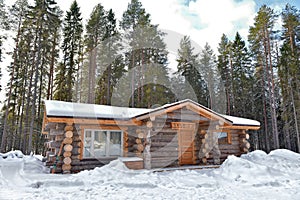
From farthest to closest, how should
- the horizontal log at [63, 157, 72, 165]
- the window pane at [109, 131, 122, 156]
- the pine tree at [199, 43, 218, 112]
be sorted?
the pine tree at [199, 43, 218, 112] → the window pane at [109, 131, 122, 156] → the horizontal log at [63, 157, 72, 165]

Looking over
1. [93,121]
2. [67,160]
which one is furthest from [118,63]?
[67,160]

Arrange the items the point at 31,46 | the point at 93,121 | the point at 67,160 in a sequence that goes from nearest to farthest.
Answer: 1. the point at 67,160
2. the point at 93,121
3. the point at 31,46

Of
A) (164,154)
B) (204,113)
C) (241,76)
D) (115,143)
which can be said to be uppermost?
(241,76)

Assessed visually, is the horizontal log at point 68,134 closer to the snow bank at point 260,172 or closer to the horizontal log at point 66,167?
the horizontal log at point 66,167

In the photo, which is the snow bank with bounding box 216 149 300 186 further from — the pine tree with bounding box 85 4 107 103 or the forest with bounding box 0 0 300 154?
the pine tree with bounding box 85 4 107 103

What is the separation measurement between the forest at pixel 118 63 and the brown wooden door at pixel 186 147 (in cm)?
895

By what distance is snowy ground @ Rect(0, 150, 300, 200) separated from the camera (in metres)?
4.70

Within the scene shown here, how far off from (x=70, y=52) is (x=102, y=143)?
1281 cm

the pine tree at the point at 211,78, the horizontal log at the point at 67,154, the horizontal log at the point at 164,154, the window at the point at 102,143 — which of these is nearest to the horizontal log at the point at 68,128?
the window at the point at 102,143

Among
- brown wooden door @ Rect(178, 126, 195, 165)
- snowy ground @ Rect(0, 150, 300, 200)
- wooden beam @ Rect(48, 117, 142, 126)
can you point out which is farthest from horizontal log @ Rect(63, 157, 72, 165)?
brown wooden door @ Rect(178, 126, 195, 165)

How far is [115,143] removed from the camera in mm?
8445

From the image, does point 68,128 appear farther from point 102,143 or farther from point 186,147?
point 186,147

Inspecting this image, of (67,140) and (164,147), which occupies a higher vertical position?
(67,140)

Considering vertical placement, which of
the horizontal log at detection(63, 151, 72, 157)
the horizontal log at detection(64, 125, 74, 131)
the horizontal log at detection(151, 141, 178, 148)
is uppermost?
the horizontal log at detection(64, 125, 74, 131)
